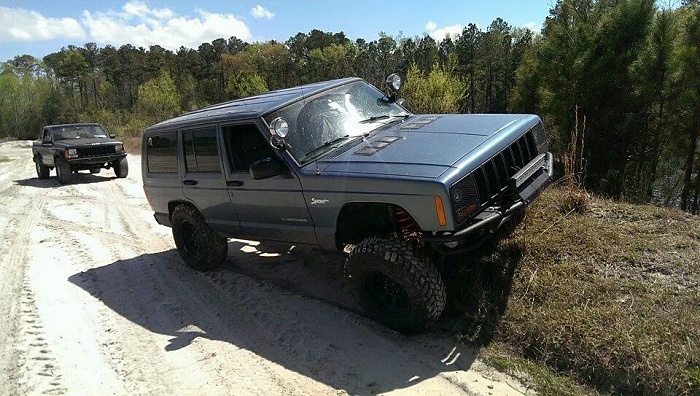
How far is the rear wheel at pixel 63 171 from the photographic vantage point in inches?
537

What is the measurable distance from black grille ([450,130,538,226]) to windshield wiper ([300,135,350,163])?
143cm

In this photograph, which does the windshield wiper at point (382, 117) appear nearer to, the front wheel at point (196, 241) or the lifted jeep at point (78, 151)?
the front wheel at point (196, 241)

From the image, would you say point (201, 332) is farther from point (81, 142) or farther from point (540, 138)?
point (81, 142)

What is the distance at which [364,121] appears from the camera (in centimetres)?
501

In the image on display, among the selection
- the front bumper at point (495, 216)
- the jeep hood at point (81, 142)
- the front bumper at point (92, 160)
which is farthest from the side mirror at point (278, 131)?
the jeep hood at point (81, 142)

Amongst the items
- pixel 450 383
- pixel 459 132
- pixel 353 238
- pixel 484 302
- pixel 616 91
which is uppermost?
pixel 616 91

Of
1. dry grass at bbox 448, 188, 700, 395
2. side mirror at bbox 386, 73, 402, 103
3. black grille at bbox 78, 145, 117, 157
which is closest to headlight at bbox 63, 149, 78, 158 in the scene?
black grille at bbox 78, 145, 117, 157

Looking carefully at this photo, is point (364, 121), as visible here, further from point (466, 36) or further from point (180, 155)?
point (466, 36)

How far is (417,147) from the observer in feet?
13.6

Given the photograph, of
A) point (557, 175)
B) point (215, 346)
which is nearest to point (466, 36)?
point (557, 175)

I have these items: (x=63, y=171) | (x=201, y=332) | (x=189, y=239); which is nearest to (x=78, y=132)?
(x=63, y=171)

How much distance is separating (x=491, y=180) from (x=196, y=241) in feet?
12.3

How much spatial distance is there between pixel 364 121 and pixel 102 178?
1230 centimetres

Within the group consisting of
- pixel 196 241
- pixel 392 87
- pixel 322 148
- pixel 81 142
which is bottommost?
pixel 196 241
